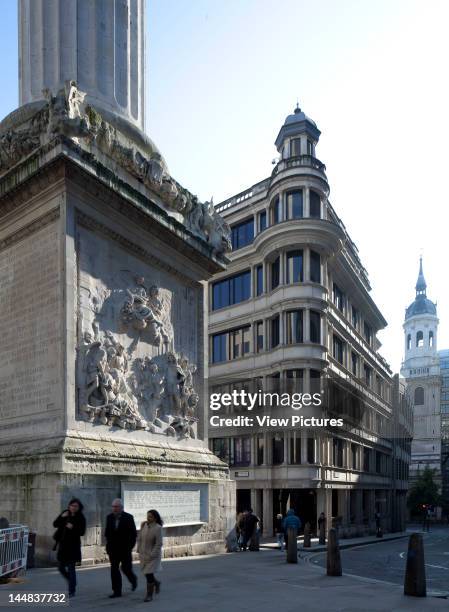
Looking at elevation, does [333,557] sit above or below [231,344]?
below

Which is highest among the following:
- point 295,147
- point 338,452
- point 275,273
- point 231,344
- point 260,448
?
point 295,147

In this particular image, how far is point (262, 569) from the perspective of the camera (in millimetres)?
16562

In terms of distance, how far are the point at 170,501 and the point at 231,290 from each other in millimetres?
32176

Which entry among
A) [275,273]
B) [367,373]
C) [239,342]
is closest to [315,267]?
[275,273]

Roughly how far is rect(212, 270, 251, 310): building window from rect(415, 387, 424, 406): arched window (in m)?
98.9

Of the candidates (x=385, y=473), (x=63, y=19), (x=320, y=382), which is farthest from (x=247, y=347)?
(x=63, y=19)

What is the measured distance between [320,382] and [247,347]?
641cm

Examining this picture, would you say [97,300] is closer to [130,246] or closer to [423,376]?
[130,246]

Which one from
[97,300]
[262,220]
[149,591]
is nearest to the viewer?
[149,591]

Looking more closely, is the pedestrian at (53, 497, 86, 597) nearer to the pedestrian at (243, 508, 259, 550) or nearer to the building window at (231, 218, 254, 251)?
the pedestrian at (243, 508, 259, 550)

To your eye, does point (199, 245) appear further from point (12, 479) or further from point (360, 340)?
point (360, 340)

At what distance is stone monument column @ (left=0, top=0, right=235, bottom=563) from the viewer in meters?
15.6

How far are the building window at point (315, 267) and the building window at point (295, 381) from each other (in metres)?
6.18

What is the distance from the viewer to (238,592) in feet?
40.7
